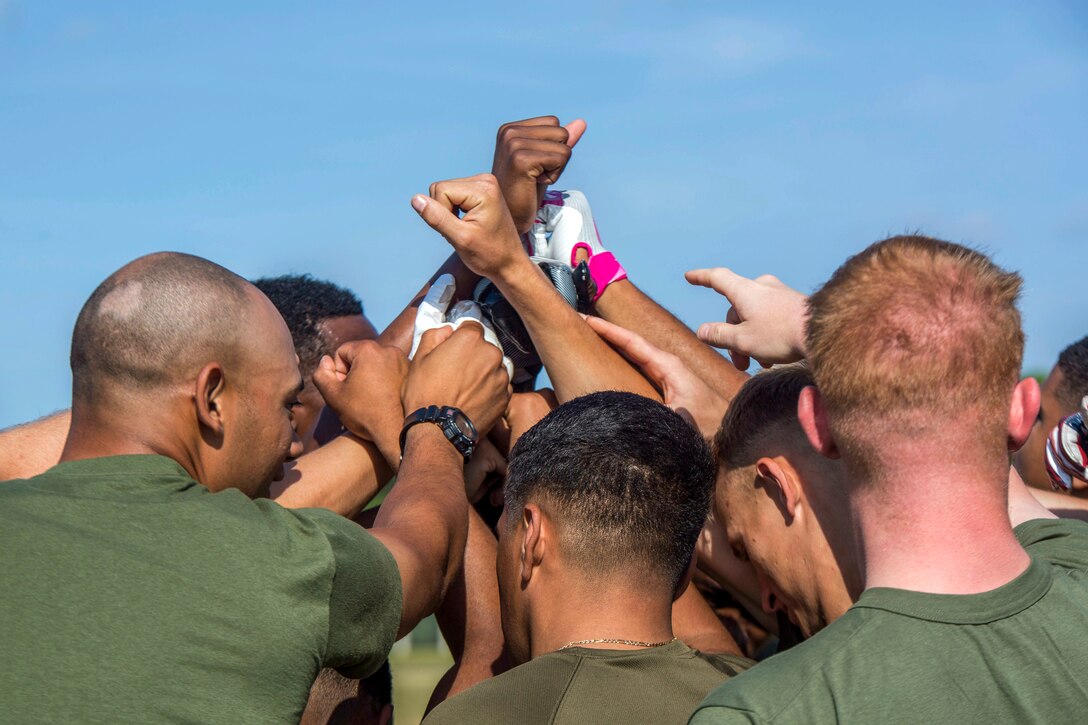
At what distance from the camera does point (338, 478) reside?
11.8 ft

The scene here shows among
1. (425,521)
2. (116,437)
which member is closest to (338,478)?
(425,521)

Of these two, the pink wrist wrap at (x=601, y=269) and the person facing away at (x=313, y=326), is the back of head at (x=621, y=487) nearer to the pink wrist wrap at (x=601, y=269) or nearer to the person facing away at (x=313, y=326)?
the pink wrist wrap at (x=601, y=269)

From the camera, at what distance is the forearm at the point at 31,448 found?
11.1 ft

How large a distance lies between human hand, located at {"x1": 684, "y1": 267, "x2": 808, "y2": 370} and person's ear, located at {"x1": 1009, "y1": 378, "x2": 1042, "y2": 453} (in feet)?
3.02

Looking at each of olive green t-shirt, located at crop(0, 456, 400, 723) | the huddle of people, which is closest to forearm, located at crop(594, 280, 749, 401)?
the huddle of people

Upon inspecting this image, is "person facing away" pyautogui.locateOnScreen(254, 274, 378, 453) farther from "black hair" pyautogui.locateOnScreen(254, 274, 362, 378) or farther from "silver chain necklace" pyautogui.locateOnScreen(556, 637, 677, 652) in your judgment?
"silver chain necklace" pyautogui.locateOnScreen(556, 637, 677, 652)

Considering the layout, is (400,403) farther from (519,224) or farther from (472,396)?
(519,224)

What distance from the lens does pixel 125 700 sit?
217 cm

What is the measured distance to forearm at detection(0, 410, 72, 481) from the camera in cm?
338

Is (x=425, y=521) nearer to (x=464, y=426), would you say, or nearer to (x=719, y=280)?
(x=464, y=426)

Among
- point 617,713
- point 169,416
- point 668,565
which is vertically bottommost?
point 617,713

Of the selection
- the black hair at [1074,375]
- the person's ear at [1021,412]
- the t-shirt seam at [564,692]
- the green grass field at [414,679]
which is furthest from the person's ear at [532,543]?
the green grass field at [414,679]

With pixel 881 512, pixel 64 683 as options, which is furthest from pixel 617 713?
pixel 64 683

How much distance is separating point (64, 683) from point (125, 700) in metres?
0.13
